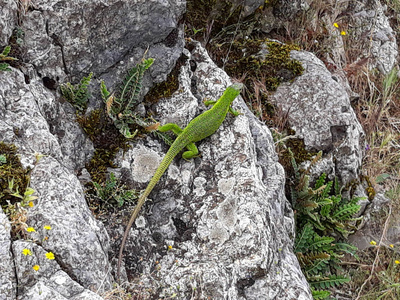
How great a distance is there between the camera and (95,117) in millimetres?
4621

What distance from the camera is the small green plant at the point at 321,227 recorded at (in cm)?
584

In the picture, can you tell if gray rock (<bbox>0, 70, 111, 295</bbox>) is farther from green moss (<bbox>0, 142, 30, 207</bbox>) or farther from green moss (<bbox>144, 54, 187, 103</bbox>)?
green moss (<bbox>144, 54, 187, 103</bbox>)

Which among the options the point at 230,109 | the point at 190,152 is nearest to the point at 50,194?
the point at 190,152

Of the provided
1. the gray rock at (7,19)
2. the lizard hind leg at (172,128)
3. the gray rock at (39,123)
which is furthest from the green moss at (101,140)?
the gray rock at (7,19)

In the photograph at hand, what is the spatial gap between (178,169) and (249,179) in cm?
86

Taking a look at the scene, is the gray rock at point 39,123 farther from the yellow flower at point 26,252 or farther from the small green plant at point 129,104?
→ the yellow flower at point 26,252

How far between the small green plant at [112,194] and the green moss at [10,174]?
76 cm

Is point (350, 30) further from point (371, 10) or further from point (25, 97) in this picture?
point (25, 97)

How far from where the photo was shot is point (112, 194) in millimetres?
4270

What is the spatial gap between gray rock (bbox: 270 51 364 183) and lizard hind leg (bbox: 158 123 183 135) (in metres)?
2.51

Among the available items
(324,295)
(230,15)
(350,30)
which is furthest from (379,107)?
(324,295)

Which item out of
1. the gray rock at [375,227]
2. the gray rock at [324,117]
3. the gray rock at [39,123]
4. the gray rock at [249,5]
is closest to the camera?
the gray rock at [39,123]

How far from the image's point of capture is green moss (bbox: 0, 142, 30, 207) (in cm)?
350

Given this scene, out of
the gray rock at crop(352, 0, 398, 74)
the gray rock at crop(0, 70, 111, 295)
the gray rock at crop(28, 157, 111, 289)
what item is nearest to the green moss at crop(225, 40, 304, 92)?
the gray rock at crop(352, 0, 398, 74)
